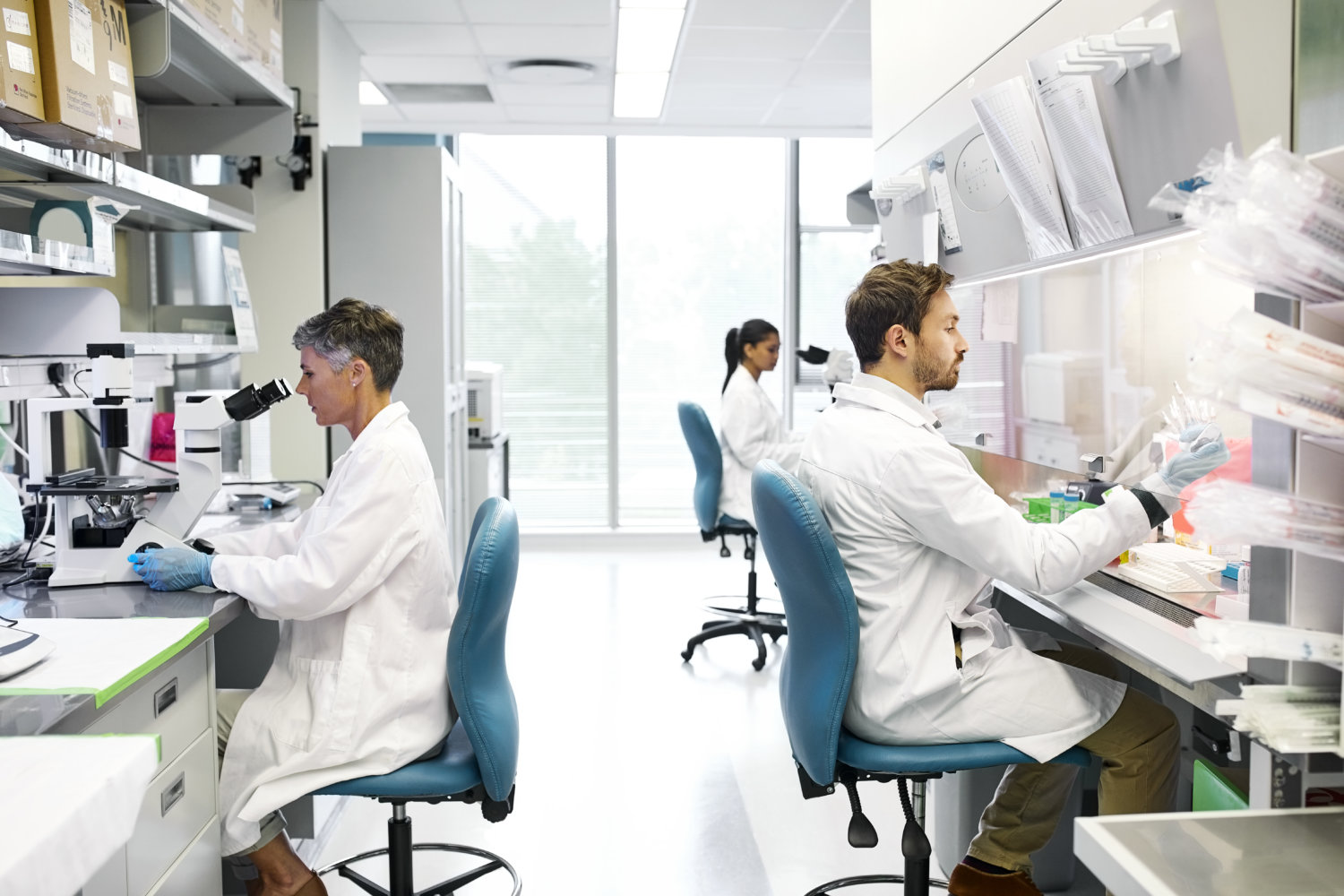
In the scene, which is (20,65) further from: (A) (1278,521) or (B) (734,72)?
(B) (734,72)

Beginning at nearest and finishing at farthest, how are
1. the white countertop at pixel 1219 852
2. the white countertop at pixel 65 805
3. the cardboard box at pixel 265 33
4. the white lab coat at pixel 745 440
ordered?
the white countertop at pixel 65 805, the white countertop at pixel 1219 852, the cardboard box at pixel 265 33, the white lab coat at pixel 745 440

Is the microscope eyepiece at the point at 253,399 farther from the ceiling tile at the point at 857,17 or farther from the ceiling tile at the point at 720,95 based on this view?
the ceiling tile at the point at 720,95

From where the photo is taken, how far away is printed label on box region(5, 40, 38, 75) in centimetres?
177

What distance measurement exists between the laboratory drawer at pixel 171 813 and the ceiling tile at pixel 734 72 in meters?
4.04

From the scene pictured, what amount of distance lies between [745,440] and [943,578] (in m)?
2.50

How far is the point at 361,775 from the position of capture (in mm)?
1802

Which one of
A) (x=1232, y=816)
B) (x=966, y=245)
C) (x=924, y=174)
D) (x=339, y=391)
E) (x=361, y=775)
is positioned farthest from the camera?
(x=924, y=174)

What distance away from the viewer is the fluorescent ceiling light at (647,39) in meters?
4.33

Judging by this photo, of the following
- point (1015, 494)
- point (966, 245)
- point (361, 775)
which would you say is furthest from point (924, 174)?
point (361, 775)

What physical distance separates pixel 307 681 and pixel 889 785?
5.92 ft

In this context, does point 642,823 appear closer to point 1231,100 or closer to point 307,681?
point 307,681

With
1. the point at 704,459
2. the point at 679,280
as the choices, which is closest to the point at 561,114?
the point at 679,280

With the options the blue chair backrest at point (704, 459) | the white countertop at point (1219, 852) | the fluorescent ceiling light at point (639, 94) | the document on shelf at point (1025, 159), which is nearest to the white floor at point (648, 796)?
the blue chair backrest at point (704, 459)

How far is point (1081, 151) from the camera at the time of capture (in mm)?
1994
